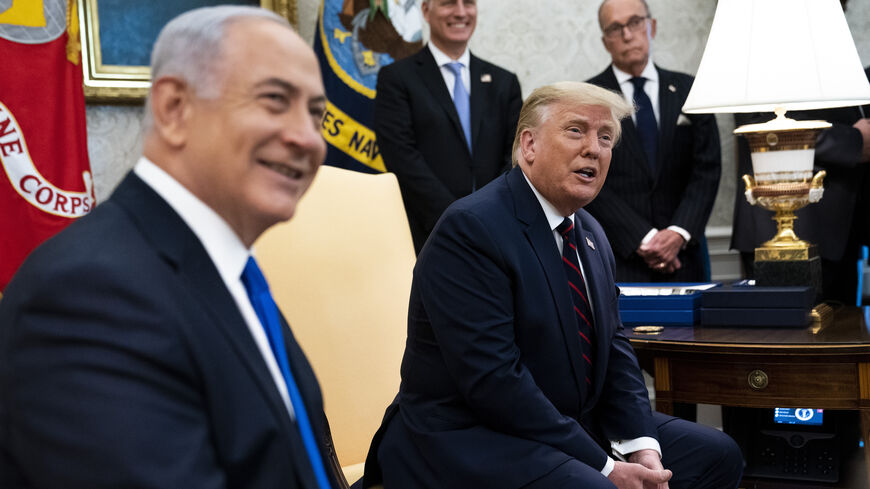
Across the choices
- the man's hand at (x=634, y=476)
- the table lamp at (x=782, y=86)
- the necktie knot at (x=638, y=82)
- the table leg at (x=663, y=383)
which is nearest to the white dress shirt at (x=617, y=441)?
the man's hand at (x=634, y=476)

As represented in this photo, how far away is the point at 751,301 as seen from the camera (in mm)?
2586

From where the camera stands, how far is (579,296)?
6.95ft

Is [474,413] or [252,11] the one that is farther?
[474,413]

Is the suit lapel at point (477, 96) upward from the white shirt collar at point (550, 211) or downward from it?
upward

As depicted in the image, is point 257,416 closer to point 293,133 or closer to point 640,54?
point 293,133

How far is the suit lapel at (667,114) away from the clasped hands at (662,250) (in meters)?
0.30

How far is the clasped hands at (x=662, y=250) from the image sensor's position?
3.34 meters

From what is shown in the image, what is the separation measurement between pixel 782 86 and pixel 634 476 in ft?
4.24

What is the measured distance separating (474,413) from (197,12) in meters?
1.27

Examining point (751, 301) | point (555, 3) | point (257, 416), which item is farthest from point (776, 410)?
point (555, 3)

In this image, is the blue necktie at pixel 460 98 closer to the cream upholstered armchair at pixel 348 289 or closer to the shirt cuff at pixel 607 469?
the cream upholstered armchair at pixel 348 289

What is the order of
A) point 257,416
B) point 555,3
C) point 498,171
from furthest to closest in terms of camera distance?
point 555,3
point 498,171
point 257,416

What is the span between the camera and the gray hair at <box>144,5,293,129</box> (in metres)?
0.89

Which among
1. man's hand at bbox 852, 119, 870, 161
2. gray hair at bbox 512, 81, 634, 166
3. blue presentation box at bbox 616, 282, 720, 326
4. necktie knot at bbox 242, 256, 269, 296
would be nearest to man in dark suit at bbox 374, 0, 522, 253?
blue presentation box at bbox 616, 282, 720, 326
